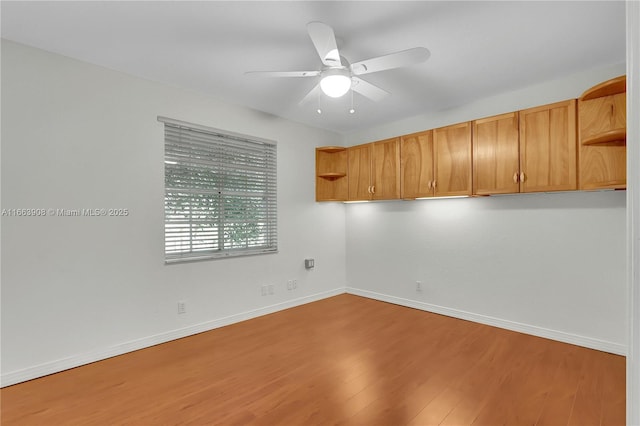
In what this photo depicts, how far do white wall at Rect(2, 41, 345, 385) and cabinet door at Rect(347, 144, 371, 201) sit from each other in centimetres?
178

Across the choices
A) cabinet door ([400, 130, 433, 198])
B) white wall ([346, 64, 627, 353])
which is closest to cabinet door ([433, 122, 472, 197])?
cabinet door ([400, 130, 433, 198])

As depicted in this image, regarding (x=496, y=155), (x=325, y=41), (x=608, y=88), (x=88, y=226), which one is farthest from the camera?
(x=496, y=155)

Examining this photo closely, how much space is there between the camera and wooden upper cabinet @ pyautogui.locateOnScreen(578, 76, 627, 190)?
249 cm

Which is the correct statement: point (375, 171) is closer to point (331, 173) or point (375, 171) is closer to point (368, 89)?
point (331, 173)

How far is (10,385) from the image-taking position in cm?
235

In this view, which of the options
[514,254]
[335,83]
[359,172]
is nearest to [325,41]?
[335,83]

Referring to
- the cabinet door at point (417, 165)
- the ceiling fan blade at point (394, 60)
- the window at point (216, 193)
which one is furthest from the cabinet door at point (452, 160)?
the window at point (216, 193)

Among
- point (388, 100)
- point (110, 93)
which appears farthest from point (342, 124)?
point (110, 93)

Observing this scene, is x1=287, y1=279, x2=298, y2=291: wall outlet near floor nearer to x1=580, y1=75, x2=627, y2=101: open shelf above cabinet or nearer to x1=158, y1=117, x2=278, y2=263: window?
x1=158, y1=117, x2=278, y2=263: window

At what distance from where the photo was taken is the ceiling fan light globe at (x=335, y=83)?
2.23 m

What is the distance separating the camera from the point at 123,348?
2.89m

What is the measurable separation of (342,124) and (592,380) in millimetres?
3920

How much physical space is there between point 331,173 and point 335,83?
2.44m

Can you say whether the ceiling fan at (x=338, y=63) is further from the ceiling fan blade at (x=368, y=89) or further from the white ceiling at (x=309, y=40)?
the white ceiling at (x=309, y=40)
